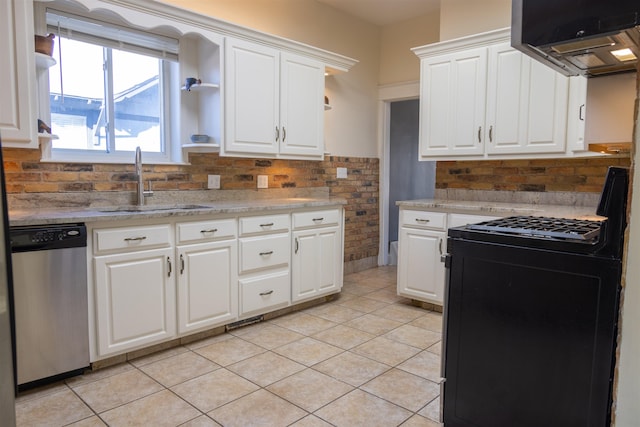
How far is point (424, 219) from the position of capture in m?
3.55

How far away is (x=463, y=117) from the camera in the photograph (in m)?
3.62

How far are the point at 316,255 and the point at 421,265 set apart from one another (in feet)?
2.89

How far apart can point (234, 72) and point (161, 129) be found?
0.72m

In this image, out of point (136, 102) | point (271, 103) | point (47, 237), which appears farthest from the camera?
point (271, 103)

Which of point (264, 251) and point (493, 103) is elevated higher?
point (493, 103)

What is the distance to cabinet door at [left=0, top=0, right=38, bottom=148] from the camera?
2.26 m

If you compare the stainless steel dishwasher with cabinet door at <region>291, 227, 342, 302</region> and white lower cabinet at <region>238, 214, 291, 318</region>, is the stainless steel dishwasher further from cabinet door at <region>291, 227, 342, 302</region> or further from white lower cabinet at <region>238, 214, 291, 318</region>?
cabinet door at <region>291, 227, 342, 302</region>

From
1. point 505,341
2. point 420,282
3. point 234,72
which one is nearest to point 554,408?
point 505,341

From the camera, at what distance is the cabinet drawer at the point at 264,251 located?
10.2ft

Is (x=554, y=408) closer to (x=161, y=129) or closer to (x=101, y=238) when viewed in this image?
(x=101, y=238)

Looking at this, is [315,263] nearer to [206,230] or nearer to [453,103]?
[206,230]

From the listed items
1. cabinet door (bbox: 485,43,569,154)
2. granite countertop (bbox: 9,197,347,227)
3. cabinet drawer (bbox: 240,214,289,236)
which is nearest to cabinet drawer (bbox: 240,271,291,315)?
cabinet drawer (bbox: 240,214,289,236)

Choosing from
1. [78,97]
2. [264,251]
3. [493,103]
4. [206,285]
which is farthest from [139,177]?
[493,103]

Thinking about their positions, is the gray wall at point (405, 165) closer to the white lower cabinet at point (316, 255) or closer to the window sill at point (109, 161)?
the white lower cabinet at point (316, 255)
